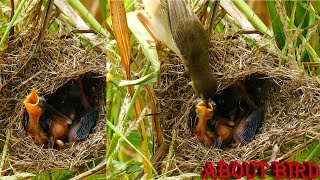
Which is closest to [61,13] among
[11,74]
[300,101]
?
[11,74]

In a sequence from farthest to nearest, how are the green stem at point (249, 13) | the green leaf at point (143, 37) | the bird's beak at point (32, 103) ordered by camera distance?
the green stem at point (249, 13) < the bird's beak at point (32, 103) < the green leaf at point (143, 37)

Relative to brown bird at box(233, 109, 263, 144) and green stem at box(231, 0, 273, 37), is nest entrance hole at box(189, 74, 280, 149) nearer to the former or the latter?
brown bird at box(233, 109, 263, 144)

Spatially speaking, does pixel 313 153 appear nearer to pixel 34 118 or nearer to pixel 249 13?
pixel 249 13

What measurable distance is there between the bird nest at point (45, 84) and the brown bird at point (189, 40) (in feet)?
0.60

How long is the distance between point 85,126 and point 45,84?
0.15 m

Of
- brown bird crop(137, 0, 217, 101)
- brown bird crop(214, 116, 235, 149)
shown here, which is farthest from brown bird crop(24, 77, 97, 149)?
brown bird crop(214, 116, 235, 149)

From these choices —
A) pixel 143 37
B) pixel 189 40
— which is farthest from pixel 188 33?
pixel 143 37

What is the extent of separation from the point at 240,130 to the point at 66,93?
501 mm

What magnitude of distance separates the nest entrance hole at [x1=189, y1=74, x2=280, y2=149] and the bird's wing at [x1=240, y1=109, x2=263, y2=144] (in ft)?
0.07

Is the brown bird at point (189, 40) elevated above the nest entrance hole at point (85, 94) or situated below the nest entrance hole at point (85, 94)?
above

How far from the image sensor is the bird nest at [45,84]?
136 cm

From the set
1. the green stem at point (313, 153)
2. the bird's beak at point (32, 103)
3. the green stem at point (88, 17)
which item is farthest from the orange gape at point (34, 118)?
the green stem at point (313, 153)

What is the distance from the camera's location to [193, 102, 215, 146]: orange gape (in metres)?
1.46

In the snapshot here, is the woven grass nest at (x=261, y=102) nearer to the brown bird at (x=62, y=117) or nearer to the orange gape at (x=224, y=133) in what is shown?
the orange gape at (x=224, y=133)
